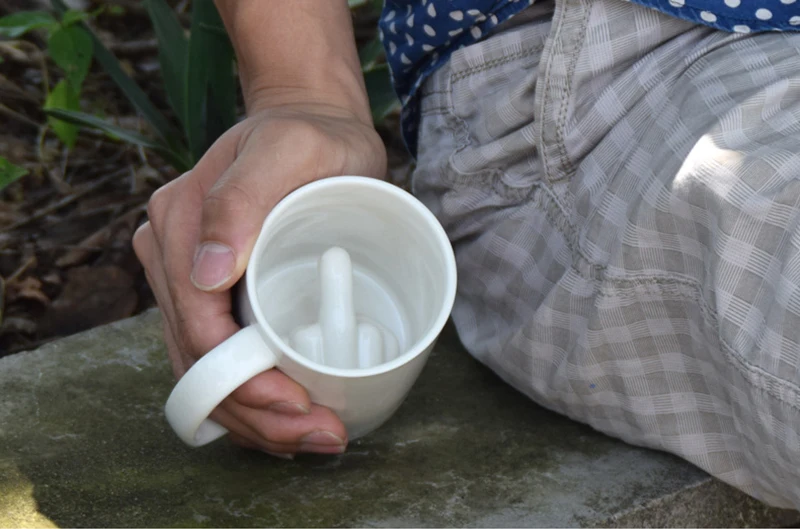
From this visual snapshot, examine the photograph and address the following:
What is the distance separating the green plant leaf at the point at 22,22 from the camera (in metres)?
1.66

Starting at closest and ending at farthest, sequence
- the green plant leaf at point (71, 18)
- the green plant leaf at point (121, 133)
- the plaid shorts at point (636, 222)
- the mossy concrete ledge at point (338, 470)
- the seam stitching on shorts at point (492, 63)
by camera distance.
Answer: the plaid shorts at point (636, 222) < the mossy concrete ledge at point (338, 470) < the seam stitching on shorts at point (492, 63) < the green plant leaf at point (121, 133) < the green plant leaf at point (71, 18)

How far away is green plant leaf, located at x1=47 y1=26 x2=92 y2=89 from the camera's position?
1.70 m

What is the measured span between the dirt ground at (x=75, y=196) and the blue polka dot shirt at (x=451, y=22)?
2.12 ft

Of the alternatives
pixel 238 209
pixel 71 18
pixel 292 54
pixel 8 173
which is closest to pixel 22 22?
pixel 71 18

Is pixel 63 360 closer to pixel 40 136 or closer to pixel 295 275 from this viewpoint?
pixel 295 275

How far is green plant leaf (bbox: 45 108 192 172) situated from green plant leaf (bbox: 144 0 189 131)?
67 mm

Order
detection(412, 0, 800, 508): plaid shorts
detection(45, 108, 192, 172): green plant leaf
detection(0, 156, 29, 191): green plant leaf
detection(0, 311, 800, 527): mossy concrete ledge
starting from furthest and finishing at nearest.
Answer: detection(45, 108, 192, 172): green plant leaf
detection(0, 156, 29, 191): green plant leaf
detection(0, 311, 800, 527): mossy concrete ledge
detection(412, 0, 800, 508): plaid shorts

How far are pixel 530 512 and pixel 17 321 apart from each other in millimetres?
988

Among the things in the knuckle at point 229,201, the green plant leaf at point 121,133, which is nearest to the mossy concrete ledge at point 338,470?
the knuckle at point 229,201

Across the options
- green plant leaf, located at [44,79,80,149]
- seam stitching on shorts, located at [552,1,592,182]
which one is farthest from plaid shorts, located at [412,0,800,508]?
green plant leaf, located at [44,79,80,149]

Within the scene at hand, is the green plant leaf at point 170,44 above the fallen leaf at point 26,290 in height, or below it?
above

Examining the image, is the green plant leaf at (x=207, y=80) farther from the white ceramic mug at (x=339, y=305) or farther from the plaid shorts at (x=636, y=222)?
the white ceramic mug at (x=339, y=305)

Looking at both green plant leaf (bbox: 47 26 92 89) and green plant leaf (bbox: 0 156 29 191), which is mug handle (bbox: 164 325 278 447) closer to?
green plant leaf (bbox: 0 156 29 191)

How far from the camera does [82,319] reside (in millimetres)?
1592
